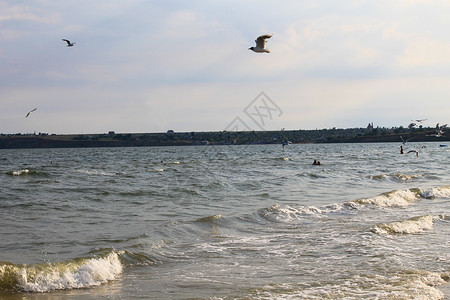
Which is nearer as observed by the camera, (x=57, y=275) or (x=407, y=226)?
(x=57, y=275)

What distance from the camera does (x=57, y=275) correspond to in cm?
926

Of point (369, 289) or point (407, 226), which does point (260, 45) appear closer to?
point (407, 226)

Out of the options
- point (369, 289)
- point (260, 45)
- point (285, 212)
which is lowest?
point (369, 289)

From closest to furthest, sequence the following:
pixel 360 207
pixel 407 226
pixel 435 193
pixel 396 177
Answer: pixel 407 226 → pixel 360 207 → pixel 435 193 → pixel 396 177

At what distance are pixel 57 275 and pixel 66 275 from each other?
0.16 metres

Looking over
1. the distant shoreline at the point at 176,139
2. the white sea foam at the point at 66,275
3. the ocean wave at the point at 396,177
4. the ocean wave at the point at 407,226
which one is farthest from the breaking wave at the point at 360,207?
the distant shoreline at the point at 176,139

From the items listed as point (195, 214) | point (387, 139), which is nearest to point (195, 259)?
point (195, 214)

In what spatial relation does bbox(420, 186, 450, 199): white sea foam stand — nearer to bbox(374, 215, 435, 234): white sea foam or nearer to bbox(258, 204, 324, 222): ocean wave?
bbox(258, 204, 324, 222): ocean wave

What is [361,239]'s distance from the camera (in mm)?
12500

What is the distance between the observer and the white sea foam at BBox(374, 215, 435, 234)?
13516 millimetres

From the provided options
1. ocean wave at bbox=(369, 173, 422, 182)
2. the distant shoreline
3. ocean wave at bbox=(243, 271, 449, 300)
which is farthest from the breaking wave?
the distant shoreline

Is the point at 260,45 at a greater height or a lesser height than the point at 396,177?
greater

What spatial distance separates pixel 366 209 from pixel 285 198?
3.69 meters

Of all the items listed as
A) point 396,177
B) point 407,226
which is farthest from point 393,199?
point 396,177
